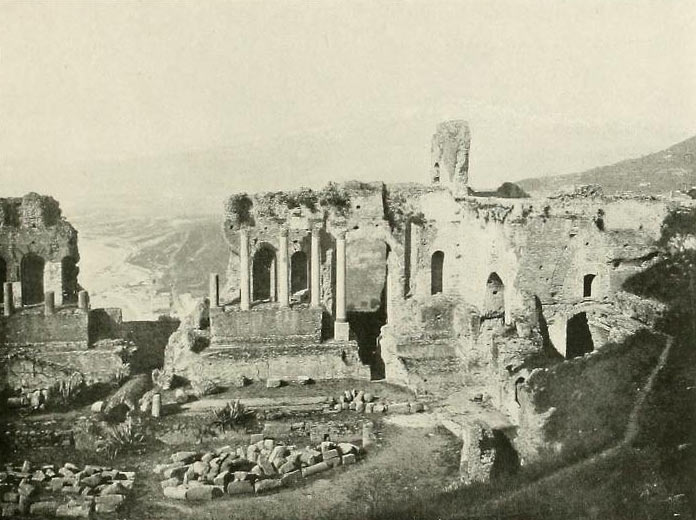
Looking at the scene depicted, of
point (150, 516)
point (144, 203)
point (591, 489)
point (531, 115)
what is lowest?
point (150, 516)

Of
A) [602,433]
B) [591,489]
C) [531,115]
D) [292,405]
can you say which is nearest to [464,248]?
[292,405]

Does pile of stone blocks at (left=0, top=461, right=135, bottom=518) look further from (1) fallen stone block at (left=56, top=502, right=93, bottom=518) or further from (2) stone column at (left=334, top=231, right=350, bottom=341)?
(2) stone column at (left=334, top=231, right=350, bottom=341)

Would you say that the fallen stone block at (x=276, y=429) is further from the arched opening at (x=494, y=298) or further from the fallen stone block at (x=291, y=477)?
the arched opening at (x=494, y=298)

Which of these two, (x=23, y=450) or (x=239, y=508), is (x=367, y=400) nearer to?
(x=239, y=508)

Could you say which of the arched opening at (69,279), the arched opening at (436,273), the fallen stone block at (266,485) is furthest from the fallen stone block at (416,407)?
the arched opening at (69,279)

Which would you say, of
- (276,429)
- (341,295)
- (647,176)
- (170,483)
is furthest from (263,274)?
(647,176)

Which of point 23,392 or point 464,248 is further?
point 464,248

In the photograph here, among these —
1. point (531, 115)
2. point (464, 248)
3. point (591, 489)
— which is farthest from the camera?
point (531, 115)
